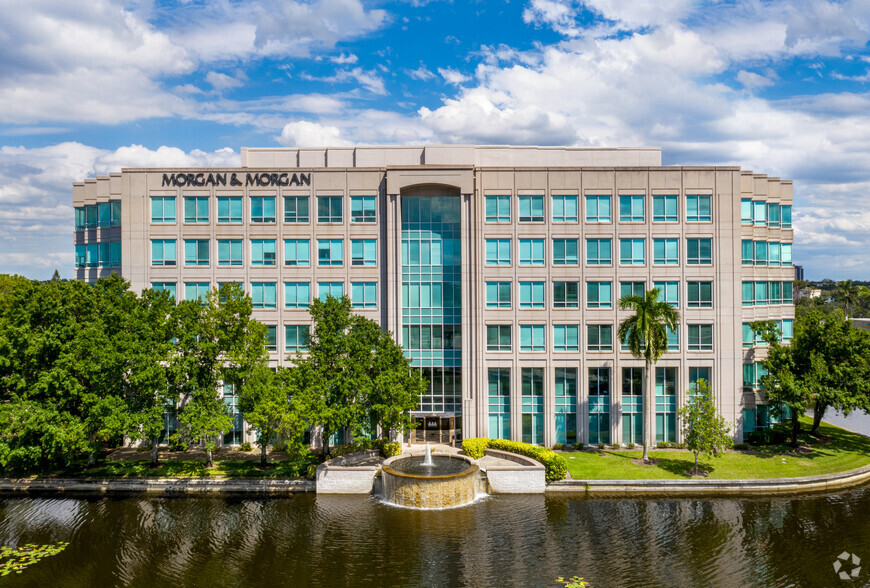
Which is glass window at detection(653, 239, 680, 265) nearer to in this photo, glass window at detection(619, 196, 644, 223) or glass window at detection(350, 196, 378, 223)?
glass window at detection(619, 196, 644, 223)

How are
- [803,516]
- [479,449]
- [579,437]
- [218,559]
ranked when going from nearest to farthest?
[218,559], [803,516], [479,449], [579,437]

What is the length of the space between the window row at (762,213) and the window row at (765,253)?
1764mm

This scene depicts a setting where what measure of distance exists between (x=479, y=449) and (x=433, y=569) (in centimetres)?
1636

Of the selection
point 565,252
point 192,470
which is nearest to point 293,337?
point 192,470

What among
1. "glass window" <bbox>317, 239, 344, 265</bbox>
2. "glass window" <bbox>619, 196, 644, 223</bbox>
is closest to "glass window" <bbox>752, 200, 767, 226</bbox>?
"glass window" <bbox>619, 196, 644, 223</bbox>

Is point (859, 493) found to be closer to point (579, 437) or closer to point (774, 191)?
point (579, 437)

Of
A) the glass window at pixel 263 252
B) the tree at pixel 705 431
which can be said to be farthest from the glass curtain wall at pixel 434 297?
the tree at pixel 705 431

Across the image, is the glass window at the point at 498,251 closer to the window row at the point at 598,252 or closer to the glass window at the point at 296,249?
the window row at the point at 598,252

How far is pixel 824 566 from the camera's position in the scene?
91.9 ft

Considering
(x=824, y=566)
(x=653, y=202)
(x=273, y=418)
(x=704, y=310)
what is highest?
(x=653, y=202)

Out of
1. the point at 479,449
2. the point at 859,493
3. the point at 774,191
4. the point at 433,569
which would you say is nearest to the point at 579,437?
the point at 479,449

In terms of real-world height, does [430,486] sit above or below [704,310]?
below

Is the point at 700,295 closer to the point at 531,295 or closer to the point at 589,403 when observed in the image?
the point at 589,403

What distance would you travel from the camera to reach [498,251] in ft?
160
